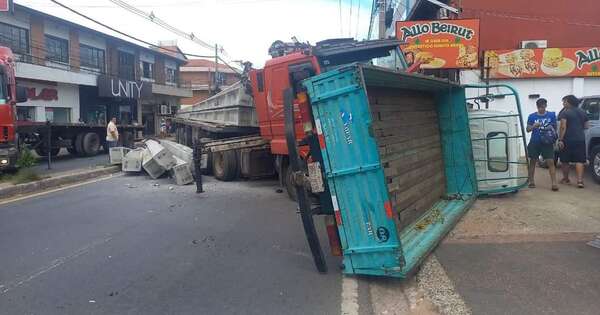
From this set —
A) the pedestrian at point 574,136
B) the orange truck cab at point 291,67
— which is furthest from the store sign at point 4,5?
the pedestrian at point 574,136

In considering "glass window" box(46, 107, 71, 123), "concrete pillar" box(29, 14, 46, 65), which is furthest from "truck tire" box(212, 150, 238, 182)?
"concrete pillar" box(29, 14, 46, 65)

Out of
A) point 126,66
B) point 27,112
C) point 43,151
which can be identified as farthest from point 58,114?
point 43,151

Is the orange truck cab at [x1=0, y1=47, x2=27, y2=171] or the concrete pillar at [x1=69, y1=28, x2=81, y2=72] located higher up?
the concrete pillar at [x1=69, y1=28, x2=81, y2=72]

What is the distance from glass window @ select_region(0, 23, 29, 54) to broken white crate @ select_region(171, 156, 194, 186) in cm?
1765

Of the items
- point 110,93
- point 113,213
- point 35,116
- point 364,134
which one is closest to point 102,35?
point 110,93

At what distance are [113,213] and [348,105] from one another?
5.48 metres

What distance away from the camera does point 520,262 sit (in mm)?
4961

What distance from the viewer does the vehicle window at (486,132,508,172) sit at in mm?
8273

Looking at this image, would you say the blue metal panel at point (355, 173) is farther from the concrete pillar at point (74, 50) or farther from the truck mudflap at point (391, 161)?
the concrete pillar at point (74, 50)

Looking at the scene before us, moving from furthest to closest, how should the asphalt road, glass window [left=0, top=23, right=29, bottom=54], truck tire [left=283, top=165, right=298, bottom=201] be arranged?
glass window [left=0, top=23, right=29, bottom=54]
truck tire [left=283, top=165, right=298, bottom=201]
the asphalt road

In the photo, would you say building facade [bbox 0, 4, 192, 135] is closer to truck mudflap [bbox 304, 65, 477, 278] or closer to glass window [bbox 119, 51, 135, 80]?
glass window [bbox 119, 51, 135, 80]

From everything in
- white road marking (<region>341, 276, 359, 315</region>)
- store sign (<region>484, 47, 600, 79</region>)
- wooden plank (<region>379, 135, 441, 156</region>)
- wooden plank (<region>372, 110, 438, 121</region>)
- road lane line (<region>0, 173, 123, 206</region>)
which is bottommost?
white road marking (<region>341, 276, 359, 315</region>)

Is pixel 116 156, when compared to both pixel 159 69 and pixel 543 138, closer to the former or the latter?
pixel 543 138

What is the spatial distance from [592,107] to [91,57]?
95.9 feet
